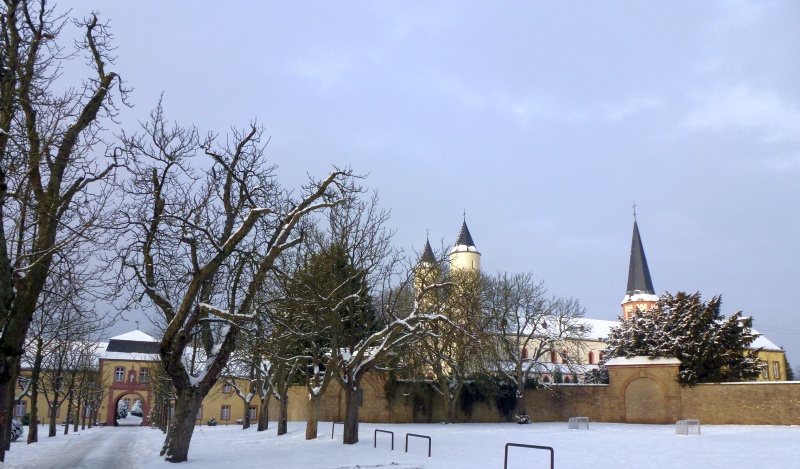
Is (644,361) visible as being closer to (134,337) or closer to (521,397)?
(521,397)

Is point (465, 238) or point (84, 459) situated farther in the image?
point (465, 238)

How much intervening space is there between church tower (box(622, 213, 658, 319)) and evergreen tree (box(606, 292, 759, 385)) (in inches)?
1575

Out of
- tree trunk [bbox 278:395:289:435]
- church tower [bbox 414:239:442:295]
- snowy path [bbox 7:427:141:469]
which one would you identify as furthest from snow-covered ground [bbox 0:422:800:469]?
church tower [bbox 414:239:442:295]

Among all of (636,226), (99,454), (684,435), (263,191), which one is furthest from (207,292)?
(636,226)

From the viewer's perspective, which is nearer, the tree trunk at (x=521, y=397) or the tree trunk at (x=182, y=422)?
the tree trunk at (x=182, y=422)

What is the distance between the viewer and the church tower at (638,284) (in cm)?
8462

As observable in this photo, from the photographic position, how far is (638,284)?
85.8 metres

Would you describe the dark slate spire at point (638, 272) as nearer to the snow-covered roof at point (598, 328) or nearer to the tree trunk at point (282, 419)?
the snow-covered roof at point (598, 328)

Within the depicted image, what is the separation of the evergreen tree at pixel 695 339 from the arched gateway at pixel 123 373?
157 feet

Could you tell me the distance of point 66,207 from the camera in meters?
11.4

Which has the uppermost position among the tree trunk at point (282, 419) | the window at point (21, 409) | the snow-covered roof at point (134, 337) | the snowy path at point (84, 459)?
the snow-covered roof at point (134, 337)

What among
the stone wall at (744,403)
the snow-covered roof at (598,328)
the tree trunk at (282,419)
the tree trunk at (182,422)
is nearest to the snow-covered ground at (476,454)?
the tree trunk at (182,422)

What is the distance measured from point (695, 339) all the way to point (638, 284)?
47.5m

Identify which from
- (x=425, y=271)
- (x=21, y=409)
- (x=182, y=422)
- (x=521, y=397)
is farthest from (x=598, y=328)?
(x=182, y=422)
